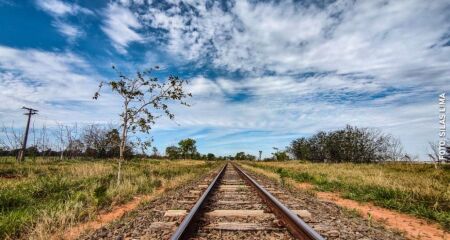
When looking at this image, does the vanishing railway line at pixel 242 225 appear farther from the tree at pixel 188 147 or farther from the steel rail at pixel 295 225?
the tree at pixel 188 147

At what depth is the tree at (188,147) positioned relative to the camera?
10594 cm

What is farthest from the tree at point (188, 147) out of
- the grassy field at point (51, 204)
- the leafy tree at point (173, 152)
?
the grassy field at point (51, 204)

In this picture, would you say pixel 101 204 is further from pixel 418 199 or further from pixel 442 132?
pixel 442 132

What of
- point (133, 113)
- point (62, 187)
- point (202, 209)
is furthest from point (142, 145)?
point (202, 209)

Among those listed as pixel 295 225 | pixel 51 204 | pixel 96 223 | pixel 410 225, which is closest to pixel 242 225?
pixel 295 225

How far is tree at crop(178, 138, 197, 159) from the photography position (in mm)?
105938

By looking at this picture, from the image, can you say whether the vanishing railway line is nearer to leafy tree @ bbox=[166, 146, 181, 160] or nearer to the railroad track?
the railroad track

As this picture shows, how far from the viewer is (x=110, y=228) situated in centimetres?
519

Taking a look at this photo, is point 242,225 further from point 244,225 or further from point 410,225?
point 410,225

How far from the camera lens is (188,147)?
10769cm

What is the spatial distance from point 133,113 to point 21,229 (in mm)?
7374

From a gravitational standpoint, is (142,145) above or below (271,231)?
above

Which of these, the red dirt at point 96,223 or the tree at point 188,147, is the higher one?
the tree at point 188,147

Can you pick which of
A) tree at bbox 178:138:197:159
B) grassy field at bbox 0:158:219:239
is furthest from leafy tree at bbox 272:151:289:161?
grassy field at bbox 0:158:219:239
